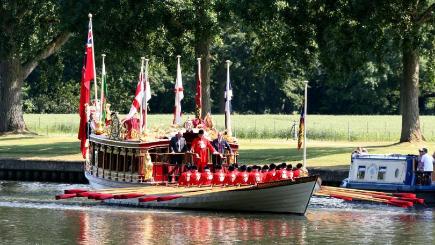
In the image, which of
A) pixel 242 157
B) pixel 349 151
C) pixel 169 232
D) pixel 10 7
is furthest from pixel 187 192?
pixel 10 7

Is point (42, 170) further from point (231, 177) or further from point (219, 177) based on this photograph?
point (231, 177)

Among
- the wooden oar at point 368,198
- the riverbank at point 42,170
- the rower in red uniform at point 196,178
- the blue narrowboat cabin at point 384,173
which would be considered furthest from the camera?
the riverbank at point 42,170

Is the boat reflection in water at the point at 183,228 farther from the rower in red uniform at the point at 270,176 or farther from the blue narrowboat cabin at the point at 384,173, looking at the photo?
the blue narrowboat cabin at the point at 384,173

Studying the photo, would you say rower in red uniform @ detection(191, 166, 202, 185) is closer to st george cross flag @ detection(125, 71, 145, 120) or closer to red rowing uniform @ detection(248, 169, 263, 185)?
red rowing uniform @ detection(248, 169, 263, 185)

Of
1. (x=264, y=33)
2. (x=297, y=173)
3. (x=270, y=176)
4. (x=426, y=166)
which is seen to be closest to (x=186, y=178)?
(x=270, y=176)

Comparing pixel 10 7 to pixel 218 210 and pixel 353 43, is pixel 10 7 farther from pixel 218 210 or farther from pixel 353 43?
pixel 218 210

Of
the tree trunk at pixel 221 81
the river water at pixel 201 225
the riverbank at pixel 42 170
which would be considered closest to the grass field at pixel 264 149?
the riverbank at pixel 42 170

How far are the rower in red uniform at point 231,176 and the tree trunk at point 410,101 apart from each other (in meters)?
22.5

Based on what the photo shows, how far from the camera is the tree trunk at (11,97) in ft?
276

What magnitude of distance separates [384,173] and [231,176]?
983cm

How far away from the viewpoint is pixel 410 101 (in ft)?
232

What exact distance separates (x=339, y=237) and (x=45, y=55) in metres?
46.1

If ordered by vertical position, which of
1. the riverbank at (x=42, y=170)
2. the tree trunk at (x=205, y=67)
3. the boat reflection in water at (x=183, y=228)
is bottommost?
the boat reflection in water at (x=183, y=228)

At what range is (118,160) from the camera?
2133 inches
